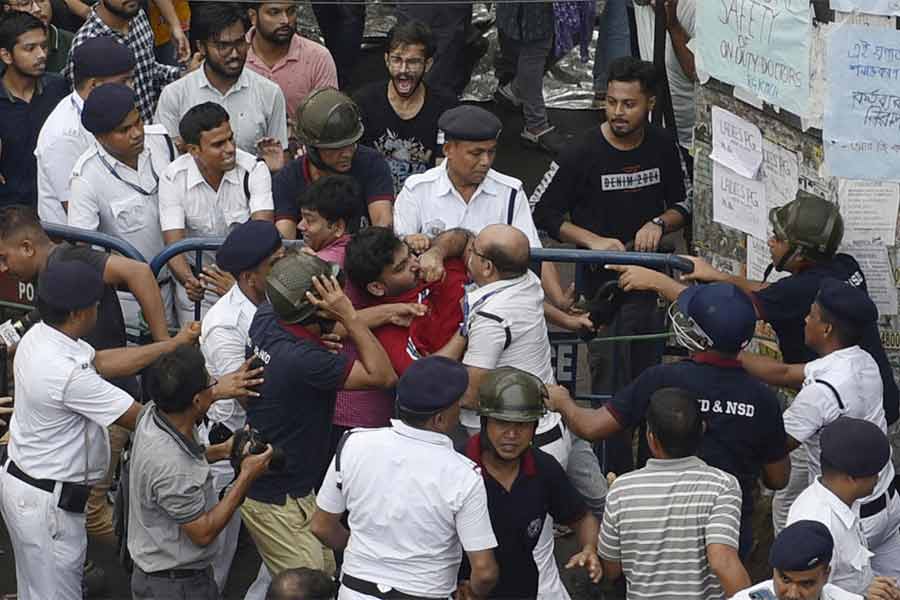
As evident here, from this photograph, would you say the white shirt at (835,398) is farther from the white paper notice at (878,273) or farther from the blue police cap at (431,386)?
the blue police cap at (431,386)

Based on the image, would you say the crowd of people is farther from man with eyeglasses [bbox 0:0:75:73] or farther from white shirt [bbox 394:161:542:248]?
man with eyeglasses [bbox 0:0:75:73]

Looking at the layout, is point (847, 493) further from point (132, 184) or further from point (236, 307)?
point (132, 184)

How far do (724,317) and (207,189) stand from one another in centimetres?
296

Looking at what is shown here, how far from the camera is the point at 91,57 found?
8977mm

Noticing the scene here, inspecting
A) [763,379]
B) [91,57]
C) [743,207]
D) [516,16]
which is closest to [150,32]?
[91,57]

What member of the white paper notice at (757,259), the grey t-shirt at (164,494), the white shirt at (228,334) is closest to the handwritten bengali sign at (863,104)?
the white paper notice at (757,259)

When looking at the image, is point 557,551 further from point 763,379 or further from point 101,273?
point 101,273

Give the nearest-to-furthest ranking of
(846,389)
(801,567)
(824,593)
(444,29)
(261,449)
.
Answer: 1. (801,567)
2. (824,593)
3. (261,449)
4. (846,389)
5. (444,29)

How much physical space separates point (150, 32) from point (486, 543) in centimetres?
534

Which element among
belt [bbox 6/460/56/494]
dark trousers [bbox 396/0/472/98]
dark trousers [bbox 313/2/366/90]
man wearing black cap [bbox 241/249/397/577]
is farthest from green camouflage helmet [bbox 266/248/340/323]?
dark trousers [bbox 313/2/366/90]

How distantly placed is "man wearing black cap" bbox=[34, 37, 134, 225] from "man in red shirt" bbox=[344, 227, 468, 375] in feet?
7.61

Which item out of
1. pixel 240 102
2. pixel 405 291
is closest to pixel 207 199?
pixel 240 102

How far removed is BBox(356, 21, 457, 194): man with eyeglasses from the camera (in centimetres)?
945

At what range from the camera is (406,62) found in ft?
30.7
